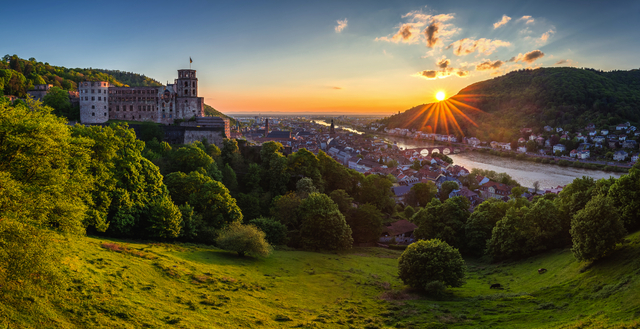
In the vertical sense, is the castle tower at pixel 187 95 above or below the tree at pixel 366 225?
above

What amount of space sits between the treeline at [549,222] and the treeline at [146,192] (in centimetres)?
851

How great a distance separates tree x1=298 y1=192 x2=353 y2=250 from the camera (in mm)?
34031

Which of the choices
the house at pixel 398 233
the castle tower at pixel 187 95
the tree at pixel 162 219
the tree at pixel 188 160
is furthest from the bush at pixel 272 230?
the castle tower at pixel 187 95

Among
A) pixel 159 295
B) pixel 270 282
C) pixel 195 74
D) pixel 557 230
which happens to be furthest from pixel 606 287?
pixel 195 74

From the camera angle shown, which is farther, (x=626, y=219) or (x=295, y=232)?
(x=295, y=232)

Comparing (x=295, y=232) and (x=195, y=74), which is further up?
(x=195, y=74)

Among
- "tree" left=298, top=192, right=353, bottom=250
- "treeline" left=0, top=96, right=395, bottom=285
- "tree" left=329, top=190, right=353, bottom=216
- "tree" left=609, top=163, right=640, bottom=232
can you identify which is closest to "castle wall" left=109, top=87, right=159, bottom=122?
"treeline" left=0, top=96, right=395, bottom=285

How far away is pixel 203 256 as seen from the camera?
23.8 meters

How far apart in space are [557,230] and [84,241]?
1436 inches

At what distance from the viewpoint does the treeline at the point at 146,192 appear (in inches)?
452

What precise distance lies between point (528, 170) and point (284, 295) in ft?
316

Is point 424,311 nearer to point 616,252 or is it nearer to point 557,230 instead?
point 616,252

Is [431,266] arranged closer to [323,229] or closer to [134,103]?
[323,229]

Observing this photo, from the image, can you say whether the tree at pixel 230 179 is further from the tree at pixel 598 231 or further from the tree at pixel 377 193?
the tree at pixel 598 231
